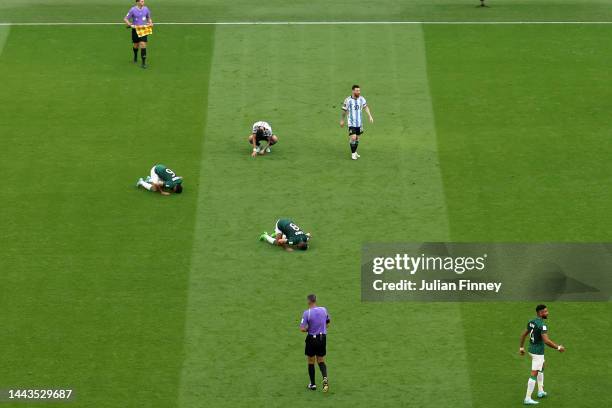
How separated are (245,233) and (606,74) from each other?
17.9m

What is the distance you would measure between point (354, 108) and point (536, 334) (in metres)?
14.6

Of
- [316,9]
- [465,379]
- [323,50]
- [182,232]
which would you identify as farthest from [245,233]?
[316,9]

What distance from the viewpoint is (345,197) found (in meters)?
51.7

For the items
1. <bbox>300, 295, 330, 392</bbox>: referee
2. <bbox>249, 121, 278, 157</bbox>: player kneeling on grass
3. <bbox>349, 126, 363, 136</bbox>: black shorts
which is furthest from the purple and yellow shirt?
<bbox>249, 121, 278, 157</bbox>: player kneeling on grass

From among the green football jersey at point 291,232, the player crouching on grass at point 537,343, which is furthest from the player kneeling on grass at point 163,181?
the player crouching on grass at point 537,343

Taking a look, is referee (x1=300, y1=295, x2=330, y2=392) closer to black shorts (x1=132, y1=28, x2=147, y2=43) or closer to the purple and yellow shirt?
the purple and yellow shirt

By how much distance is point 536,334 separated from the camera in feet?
132

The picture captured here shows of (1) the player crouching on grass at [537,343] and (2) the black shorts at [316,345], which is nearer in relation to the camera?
(1) the player crouching on grass at [537,343]

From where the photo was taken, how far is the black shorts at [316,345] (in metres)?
40.4

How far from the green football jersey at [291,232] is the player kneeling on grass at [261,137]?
6.24 metres

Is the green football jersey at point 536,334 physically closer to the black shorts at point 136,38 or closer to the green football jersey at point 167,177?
the green football jersey at point 167,177

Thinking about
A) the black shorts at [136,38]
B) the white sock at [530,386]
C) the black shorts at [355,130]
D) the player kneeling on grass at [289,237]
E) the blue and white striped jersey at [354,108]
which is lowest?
the white sock at [530,386]

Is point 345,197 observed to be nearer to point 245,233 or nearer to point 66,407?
point 245,233

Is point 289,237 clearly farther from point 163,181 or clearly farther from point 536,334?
point 536,334
